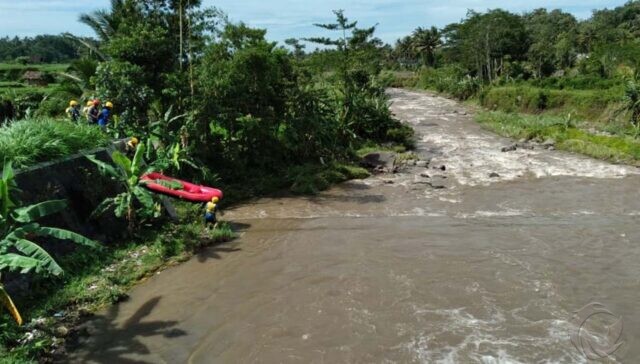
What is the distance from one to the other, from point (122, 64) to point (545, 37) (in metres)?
47.1

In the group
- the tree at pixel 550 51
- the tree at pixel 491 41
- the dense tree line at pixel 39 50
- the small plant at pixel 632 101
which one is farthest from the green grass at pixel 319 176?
the dense tree line at pixel 39 50

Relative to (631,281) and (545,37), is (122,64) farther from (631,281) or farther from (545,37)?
(545,37)

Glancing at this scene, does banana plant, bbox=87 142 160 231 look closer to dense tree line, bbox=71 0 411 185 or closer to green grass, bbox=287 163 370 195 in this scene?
dense tree line, bbox=71 0 411 185

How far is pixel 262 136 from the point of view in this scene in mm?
17578

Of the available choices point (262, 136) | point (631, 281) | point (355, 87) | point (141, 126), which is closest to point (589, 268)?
point (631, 281)

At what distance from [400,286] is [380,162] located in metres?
11.5

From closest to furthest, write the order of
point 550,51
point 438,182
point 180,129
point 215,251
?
point 215,251 → point 180,129 → point 438,182 → point 550,51

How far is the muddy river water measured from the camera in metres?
7.66

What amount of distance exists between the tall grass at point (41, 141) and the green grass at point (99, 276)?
7.51ft

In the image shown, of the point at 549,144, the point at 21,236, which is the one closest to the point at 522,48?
the point at 549,144

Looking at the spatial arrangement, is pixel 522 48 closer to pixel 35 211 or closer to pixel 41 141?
pixel 41 141

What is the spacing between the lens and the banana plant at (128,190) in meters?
10.8

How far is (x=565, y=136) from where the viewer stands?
992 inches

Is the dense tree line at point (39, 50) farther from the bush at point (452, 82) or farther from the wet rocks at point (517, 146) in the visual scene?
the wet rocks at point (517, 146)
